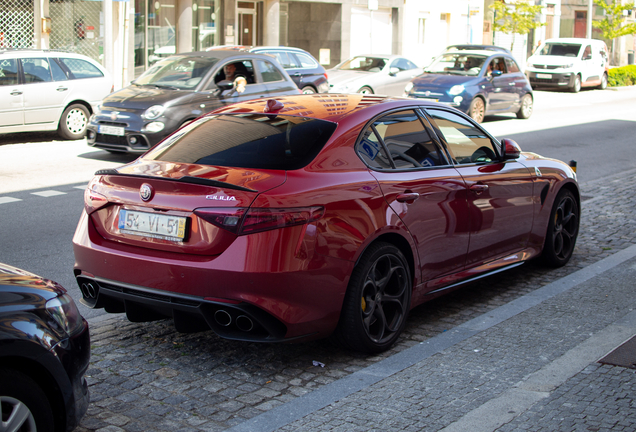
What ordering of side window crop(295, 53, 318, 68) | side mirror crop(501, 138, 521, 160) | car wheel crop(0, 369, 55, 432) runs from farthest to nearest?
side window crop(295, 53, 318, 68), side mirror crop(501, 138, 521, 160), car wheel crop(0, 369, 55, 432)

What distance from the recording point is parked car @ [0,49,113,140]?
550 inches

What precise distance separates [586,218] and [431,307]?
12.9ft

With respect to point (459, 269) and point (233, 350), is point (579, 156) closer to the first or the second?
point (459, 269)

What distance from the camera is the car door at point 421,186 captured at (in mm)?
4750

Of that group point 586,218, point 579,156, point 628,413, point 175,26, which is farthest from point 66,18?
point 628,413

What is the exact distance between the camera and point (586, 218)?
8891mm

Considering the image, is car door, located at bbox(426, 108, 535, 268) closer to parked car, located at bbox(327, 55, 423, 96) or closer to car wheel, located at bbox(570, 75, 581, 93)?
parked car, located at bbox(327, 55, 423, 96)

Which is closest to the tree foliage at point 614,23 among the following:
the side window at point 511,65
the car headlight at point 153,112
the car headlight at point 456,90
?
the side window at point 511,65

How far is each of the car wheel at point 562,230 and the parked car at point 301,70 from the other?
14.0m

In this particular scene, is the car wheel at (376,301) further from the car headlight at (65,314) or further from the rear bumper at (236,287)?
the car headlight at (65,314)

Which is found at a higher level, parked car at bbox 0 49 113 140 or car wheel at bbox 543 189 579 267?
parked car at bbox 0 49 113 140

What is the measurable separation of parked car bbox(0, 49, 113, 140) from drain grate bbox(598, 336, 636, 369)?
1202 centimetres

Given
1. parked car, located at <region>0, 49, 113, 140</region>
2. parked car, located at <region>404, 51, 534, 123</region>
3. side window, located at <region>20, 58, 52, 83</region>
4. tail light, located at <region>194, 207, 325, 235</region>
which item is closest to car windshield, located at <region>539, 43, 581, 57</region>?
parked car, located at <region>404, 51, 534, 123</region>

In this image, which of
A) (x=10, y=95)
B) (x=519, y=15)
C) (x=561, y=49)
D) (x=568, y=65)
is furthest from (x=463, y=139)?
(x=519, y=15)
